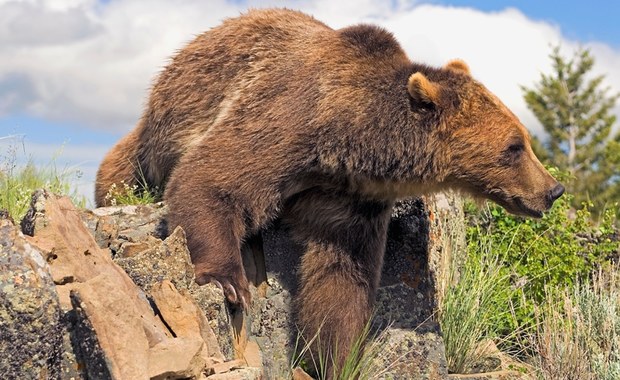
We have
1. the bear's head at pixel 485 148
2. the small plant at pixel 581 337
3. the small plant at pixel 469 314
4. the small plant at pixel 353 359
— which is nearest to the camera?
the bear's head at pixel 485 148

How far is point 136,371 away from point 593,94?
30710mm

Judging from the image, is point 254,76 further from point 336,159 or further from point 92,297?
point 92,297

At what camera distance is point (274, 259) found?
585cm

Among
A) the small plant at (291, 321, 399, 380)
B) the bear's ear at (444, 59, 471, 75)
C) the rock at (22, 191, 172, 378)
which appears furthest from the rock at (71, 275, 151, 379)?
the bear's ear at (444, 59, 471, 75)

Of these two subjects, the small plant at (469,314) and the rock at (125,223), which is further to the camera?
the small plant at (469,314)

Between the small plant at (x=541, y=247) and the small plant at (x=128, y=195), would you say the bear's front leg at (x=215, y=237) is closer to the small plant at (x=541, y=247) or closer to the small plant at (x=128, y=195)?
the small plant at (x=128, y=195)

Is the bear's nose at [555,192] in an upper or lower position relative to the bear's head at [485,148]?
lower

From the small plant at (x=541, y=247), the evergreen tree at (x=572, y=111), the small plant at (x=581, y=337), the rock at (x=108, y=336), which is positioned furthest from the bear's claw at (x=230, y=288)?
the evergreen tree at (x=572, y=111)

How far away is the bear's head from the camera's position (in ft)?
17.8

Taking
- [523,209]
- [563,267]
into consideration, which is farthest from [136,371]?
[563,267]

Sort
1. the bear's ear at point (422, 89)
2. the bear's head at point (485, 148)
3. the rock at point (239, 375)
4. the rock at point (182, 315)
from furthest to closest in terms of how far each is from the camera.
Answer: the bear's head at point (485, 148) < the bear's ear at point (422, 89) < the rock at point (182, 315) < the rock at point (239, 375)

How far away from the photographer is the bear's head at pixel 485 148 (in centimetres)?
541

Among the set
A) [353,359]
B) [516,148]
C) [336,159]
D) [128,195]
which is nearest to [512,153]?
[516,148]

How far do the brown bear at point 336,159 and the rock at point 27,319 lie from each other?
1.41 m
